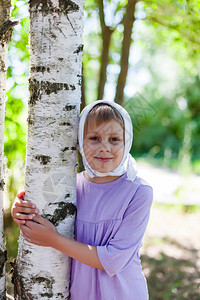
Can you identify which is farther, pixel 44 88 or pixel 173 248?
pixel 173 248

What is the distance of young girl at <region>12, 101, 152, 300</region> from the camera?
1349mm

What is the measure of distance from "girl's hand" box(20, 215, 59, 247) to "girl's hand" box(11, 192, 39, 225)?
0.08 feet

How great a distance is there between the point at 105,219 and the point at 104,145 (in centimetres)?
34

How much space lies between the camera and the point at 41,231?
1345mm

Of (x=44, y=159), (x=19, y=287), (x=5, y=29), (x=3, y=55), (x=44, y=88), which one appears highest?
(x=5, y=29)

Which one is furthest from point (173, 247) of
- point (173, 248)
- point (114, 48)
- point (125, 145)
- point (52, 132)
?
point (52, 132)

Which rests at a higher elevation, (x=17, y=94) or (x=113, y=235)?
(x=17, y=94)

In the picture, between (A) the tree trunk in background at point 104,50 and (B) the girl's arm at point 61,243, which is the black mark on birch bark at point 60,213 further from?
(A) the tree trunk in background at point 104,50

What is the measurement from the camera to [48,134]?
1377mm

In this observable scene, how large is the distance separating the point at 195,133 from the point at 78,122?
12.9 m

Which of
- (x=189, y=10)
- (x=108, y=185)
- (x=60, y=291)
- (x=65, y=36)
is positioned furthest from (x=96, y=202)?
(x=189, y=10)

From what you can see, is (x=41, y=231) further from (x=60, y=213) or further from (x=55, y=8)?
(x=55, y=8)

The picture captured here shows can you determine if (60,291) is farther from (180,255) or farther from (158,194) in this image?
(158,194)

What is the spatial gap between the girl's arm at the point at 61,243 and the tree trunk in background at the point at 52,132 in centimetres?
6
